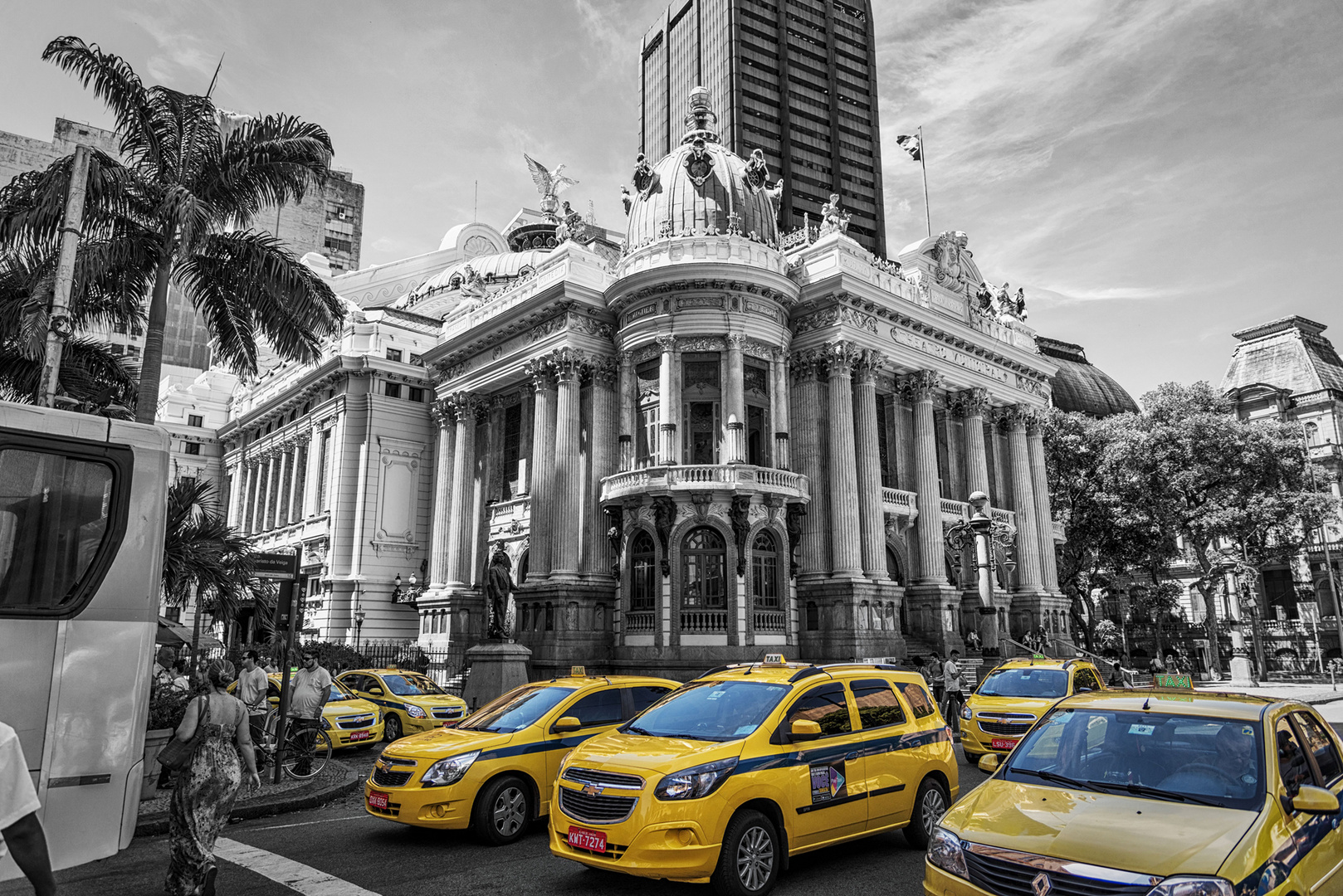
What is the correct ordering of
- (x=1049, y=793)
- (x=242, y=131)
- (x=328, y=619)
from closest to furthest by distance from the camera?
(x=1049, y=793) → (x=242, y=131) → (x=328, y=619)

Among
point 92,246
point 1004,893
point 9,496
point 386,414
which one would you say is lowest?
point 1004,893

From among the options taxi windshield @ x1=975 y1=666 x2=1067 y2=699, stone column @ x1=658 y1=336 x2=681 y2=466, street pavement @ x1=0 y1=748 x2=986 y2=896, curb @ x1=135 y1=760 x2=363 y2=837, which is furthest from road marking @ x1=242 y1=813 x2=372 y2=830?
stone column @ x1=658 y1=336 x2=681 y2=466

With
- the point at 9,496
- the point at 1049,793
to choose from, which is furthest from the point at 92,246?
the point at 1049,793

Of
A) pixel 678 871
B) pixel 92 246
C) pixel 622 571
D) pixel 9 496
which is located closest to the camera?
pixel 9 496

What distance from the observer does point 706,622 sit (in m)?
28.1

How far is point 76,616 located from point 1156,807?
24.3 ft

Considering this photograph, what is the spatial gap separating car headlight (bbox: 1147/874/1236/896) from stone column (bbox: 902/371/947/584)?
29437mm

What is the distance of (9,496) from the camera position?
6.28 metres

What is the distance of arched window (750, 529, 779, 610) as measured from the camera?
29.0m

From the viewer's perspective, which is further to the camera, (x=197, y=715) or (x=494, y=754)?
(x=494, y=754)

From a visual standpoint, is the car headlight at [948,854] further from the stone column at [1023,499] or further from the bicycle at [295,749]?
the stone column at [1023,499]

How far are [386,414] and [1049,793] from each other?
129 ft

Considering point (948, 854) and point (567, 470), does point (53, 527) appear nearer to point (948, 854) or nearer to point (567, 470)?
point (948, 854)

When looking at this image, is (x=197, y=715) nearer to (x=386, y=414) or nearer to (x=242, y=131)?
(x=242, y=131)
